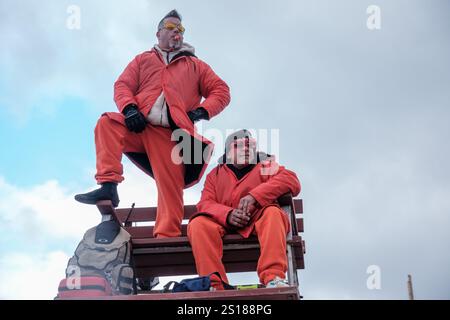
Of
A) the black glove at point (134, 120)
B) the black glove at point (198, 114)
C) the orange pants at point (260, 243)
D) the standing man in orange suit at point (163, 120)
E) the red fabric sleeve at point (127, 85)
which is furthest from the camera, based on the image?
the black glove at point (198, 114)

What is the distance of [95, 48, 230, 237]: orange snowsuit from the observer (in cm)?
546

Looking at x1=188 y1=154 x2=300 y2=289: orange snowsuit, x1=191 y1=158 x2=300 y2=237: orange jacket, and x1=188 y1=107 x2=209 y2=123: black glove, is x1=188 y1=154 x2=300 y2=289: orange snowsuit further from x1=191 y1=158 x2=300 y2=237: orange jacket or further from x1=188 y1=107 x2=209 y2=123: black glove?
x1=188 y1=107 x2=209 y2=123: black glove

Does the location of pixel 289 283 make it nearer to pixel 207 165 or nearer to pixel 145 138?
pixel 207 165

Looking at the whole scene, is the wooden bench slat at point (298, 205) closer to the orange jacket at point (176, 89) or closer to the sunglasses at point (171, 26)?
the orange jacket at point (176, 89)

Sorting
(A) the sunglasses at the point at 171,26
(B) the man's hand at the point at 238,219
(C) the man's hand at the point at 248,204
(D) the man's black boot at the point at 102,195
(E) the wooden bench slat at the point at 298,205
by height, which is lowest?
(B) the man's hand at the point at 238,219

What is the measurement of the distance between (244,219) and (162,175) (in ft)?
3.47

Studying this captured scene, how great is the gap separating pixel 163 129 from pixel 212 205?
39.5 inches

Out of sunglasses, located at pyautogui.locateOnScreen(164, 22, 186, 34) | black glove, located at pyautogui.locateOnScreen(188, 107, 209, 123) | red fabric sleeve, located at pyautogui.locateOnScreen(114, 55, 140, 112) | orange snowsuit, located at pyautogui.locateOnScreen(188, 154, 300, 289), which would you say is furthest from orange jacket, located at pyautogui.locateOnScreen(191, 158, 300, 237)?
sunglasses, located at pyautogui.locateOnScreen(164, 22, 186, 34)

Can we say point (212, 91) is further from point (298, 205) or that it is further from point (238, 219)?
point (238, 219)

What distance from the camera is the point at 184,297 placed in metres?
3.91

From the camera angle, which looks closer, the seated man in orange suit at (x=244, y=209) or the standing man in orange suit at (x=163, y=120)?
the seated man in orange suit at (x=244, y=209)

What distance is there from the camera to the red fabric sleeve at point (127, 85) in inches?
226

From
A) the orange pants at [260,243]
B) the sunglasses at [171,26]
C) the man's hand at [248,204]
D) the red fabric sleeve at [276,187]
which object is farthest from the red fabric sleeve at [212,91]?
the orange pants at [260,243]

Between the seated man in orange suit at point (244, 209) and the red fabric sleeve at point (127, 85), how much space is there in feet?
3.16
